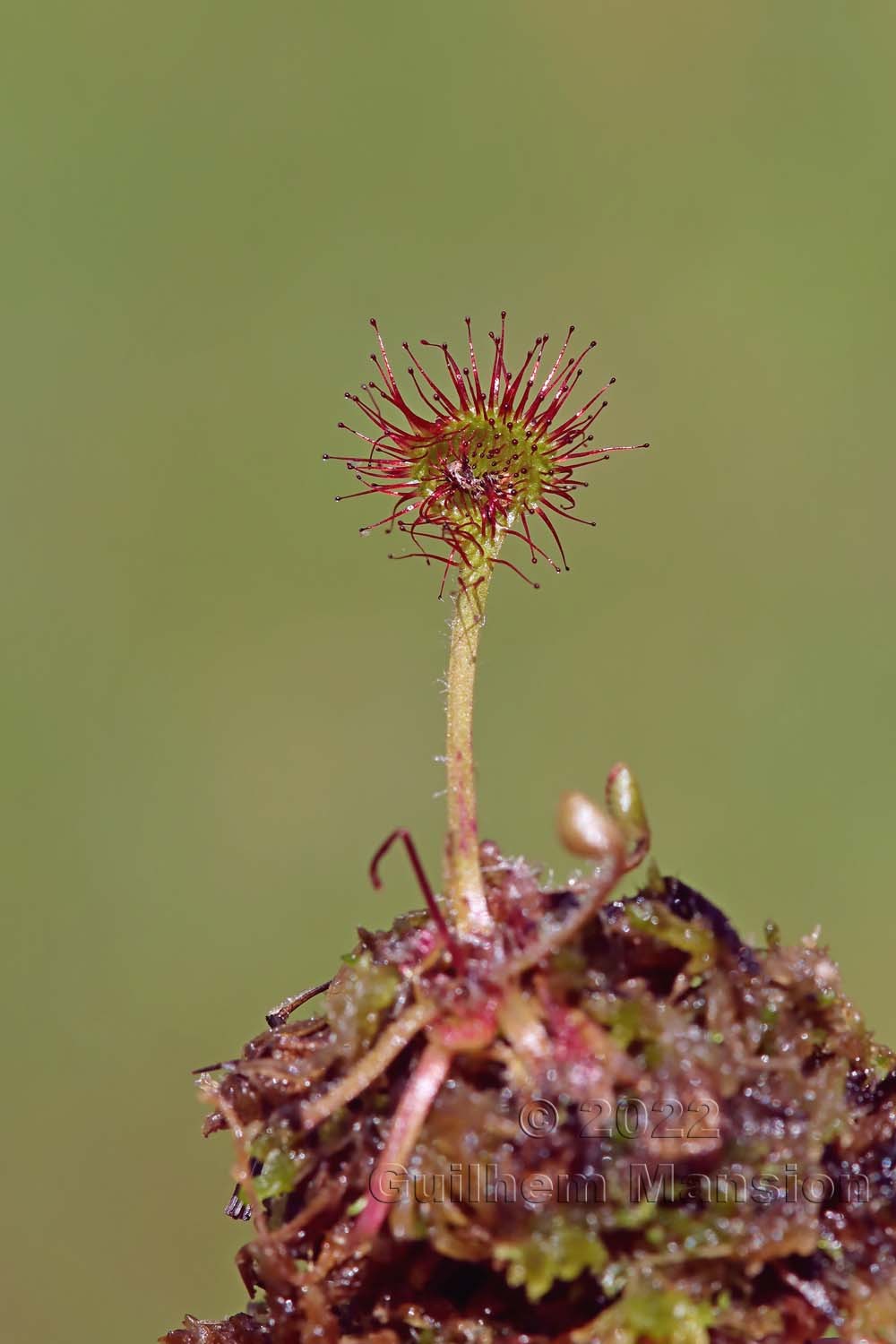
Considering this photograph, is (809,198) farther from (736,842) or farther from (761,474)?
(736,842)

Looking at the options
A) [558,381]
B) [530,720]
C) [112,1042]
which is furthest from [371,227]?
[558,381]

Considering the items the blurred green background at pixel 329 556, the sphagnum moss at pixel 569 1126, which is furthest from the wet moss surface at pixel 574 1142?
the blurred green background at pixel 329 556

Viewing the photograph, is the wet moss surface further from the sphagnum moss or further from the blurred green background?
the blurred green background

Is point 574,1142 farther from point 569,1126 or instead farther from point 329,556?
point 329,556

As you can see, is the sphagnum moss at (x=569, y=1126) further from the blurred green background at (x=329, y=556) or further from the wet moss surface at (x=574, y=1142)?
the blurred green background at (x=329, y=556)

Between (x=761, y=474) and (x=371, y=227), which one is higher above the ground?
(x=371, y=227)

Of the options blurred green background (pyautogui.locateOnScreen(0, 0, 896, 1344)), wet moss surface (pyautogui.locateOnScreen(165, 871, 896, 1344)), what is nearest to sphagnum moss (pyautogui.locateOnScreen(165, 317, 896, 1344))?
wet moss surface (pyautogui.locateOnScreen(165, 871, 896, 1344))

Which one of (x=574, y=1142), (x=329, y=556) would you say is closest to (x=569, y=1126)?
(x=574, y=1142)
